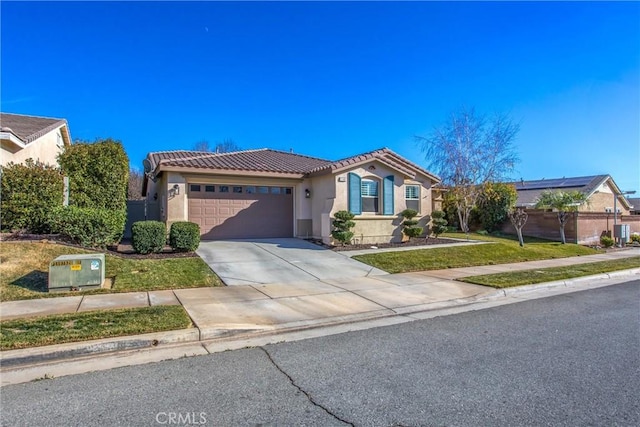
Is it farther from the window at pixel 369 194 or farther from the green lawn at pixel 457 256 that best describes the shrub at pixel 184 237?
the window at pixel 369 194

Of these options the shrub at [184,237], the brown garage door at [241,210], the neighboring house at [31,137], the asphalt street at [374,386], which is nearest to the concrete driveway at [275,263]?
the shrub at [184,237]

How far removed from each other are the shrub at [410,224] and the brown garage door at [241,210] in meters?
5.02

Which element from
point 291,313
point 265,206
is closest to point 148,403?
point 291,313

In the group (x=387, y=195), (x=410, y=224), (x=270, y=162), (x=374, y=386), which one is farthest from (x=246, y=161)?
(x=374, y=386)

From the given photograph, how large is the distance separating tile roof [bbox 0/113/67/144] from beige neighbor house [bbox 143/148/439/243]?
4.42 m

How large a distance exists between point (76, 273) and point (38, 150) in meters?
11.6

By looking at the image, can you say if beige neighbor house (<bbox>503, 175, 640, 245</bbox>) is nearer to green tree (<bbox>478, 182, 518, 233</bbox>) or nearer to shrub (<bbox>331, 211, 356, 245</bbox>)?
green tree (<bbox>478, 182, 518, 233</bbox>)

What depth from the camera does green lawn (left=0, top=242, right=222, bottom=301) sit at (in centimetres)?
788

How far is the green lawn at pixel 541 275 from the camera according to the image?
31.8ft

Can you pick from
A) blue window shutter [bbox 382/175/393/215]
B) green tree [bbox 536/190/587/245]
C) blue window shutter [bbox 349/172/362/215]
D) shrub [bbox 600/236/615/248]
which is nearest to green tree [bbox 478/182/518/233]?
green tree [bbox 536/190/587/245]

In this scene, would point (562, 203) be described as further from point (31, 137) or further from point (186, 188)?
point (31, 137)

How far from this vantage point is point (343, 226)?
1451 centimetres

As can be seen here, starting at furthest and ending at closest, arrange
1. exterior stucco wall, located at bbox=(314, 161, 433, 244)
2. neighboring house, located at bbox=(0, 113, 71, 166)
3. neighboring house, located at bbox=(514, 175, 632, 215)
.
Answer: neighboring house, located at bbox=(514, 175, 632, 215) → exterior stucco wall, located at bbox=(314, 161, 433, 244) → neighboring house, located at bbox=(0, 113, 71, 166)

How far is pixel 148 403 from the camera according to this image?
355 cm
